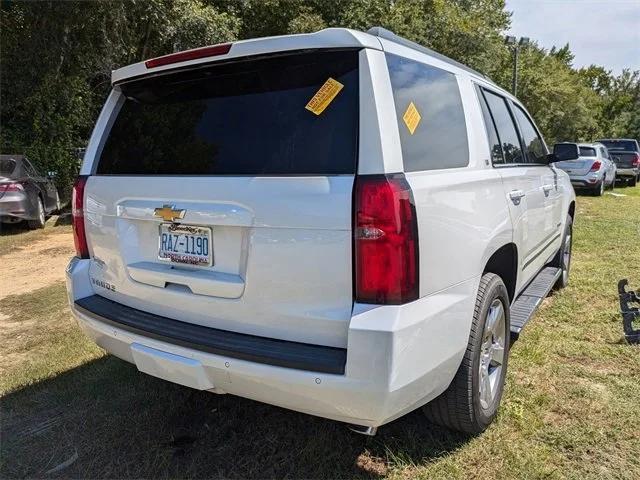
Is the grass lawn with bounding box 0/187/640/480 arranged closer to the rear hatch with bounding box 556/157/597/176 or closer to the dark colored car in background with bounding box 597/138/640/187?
the rear hatch with bounding box 556/157/597/176

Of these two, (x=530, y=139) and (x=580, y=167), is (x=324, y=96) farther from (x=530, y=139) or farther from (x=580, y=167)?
(x=580, y=167)

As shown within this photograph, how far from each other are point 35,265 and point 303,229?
6585 millimetres

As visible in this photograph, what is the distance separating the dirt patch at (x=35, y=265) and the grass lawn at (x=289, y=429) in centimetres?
225

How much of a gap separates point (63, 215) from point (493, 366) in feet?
36.8

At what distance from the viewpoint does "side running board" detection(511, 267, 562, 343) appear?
10.8ft

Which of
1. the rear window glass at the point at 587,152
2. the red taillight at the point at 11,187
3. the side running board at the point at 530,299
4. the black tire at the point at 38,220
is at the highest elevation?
the rear window glass at the point at 587,152

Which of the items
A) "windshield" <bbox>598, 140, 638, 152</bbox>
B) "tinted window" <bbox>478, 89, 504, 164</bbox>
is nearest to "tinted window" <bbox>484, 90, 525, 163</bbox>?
"tinted window" <bbox>478, 89, 504, 164</bbox>

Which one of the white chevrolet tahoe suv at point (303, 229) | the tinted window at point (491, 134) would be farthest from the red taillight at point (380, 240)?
the tinted window at point (491, 134)

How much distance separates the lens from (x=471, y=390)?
2539mm

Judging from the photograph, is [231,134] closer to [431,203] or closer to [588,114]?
[431,203]

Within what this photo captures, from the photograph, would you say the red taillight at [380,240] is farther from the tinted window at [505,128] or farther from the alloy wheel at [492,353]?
the tinted window at [505,128]

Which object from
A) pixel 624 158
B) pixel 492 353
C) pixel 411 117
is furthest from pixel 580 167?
pixel 411 117

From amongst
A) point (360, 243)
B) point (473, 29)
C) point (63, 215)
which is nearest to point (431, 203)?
point (360, 243)

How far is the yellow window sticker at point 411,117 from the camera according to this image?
225 cm
